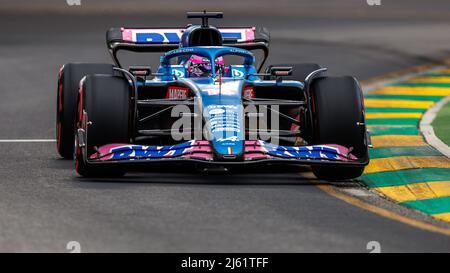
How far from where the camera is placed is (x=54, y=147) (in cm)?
1648

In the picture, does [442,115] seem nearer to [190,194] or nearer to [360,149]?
[360,149]

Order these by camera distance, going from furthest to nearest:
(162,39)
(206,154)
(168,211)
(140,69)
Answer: (162,39) → (140,69) → (206,154) → (168,211)

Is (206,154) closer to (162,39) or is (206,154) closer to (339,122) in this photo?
(339,122)

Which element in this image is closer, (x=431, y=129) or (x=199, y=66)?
(x=199, y=66)

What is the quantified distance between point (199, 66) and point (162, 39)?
163cm

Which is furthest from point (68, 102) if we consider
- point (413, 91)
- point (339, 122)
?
point (413, 91)

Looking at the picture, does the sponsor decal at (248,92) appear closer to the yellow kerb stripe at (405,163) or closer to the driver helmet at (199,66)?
the driver helmet at (199,66)

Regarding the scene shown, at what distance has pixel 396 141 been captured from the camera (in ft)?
54.1

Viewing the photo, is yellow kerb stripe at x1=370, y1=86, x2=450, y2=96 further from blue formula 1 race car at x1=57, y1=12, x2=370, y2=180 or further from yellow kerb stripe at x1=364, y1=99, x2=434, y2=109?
blue formula 1 race car at x1=57, y1=12, x2=370, y2=180

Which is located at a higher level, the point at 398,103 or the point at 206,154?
the point at 206,154

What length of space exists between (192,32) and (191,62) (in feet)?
1.20
